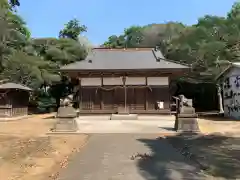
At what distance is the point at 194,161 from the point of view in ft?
23.0

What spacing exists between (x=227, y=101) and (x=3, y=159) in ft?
67.0

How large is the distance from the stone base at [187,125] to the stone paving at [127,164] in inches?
147

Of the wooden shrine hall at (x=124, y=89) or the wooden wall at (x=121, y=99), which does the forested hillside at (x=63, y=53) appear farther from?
the wooden wall at (x=121, y=99)

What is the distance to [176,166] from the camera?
253 inches

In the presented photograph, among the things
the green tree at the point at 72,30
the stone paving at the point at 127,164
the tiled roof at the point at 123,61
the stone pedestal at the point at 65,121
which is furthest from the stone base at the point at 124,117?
the green tree at the point at 72,30

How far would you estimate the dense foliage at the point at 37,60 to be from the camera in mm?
28359

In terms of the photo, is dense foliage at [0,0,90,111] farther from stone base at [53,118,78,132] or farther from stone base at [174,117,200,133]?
stone base at [174,117,200,133]

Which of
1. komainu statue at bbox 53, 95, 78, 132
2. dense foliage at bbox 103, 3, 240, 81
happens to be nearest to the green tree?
dense foliage at bbox 103, 3, 240, 81

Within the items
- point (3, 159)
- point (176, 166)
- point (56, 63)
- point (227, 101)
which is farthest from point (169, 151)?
point (56, 63)

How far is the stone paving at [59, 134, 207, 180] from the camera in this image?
561 cm

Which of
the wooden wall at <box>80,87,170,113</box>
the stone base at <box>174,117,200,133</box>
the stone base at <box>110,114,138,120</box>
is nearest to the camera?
the stone base at <box>174,117,200,133</box>

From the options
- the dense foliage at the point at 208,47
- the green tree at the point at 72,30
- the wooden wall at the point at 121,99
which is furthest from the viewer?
the green tree at the point at 72,30

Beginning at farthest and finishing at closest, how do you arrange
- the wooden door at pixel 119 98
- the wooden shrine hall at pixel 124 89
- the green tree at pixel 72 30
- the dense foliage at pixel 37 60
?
the green tree at pixel 72 30, the dense foliage at pixel 37 60, the wooden door at pixel 119 98, the wooden shrine hall at pixel 124 89

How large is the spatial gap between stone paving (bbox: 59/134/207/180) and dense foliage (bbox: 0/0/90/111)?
64.6 ft
